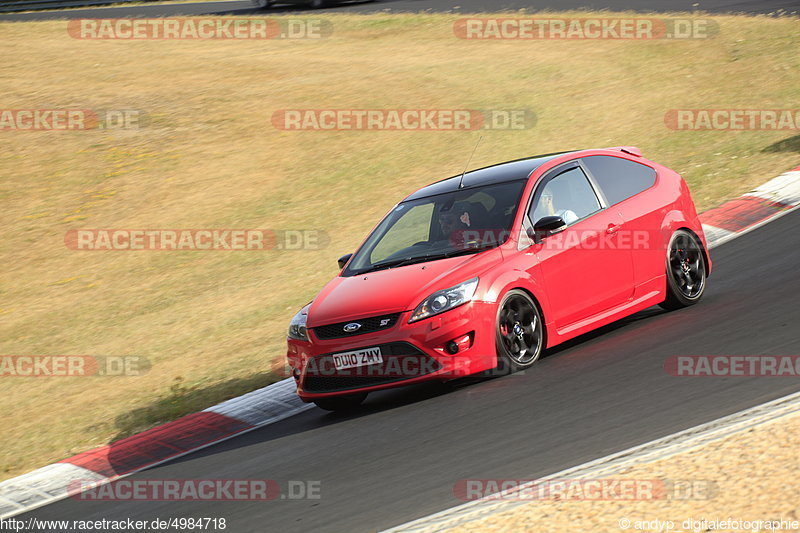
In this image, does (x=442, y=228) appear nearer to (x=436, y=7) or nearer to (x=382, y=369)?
(x=382, y=369)

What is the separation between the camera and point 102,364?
11492mm

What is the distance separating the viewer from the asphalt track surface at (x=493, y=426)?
19.3 ft

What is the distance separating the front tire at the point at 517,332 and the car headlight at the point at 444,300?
0.28 m

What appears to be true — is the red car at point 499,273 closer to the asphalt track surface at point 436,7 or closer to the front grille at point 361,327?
the front grille at point 361,327

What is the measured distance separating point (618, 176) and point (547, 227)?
1.43m

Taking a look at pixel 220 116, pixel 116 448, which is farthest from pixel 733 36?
pixel 116 448

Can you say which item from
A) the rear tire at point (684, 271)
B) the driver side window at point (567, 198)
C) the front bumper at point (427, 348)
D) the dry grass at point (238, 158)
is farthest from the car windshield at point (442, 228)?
the dry grass at point (238, 158)

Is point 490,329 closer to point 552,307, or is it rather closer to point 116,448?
point 552,307

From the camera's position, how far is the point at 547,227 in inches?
319

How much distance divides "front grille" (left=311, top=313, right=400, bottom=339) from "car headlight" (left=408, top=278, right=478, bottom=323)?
17 centimetres

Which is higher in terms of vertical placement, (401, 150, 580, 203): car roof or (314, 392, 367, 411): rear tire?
(401, 150, 580, 203): car roof

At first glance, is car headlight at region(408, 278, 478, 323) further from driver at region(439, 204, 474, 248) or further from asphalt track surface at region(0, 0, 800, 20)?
asphalt track surface at region(0, 0, 800, 20)

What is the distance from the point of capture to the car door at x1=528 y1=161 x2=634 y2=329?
818 cm

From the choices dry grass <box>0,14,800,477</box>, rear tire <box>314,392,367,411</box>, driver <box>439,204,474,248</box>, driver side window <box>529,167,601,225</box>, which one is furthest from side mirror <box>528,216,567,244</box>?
dry grass <box>0,14,800,477</box>
